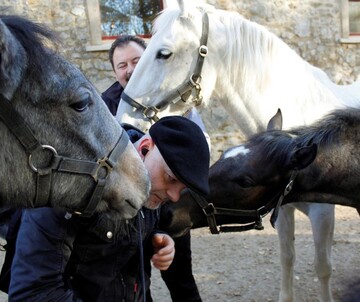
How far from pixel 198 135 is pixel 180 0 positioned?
1.67 meters

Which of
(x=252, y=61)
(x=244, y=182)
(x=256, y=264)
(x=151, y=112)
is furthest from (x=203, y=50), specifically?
(x=256, y=264)

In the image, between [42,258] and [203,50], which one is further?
[203,50]

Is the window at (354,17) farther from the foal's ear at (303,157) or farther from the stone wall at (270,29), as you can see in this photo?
the foal's ear at (303,157)

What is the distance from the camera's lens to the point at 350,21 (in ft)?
27.9

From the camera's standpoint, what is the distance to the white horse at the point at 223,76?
3.17 metres

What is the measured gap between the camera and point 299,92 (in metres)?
3.21

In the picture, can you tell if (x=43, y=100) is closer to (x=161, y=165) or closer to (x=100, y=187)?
(x=100, y=187)

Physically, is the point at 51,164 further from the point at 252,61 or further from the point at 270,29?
the point at 270,29

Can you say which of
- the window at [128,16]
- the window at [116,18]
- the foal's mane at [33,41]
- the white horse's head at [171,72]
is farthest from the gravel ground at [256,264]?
the window at [128,16]

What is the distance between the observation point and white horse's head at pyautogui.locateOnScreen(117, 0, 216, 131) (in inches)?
126

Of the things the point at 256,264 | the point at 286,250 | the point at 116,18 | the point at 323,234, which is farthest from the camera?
the point at 116,18

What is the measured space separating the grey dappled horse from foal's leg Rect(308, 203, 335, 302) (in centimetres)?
194

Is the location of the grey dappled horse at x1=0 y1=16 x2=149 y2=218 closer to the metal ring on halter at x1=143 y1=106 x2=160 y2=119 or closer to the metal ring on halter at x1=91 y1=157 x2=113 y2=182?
the metal ring on halter at x1=91 y1=157 x2=113 y2=182

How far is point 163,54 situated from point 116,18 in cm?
489
